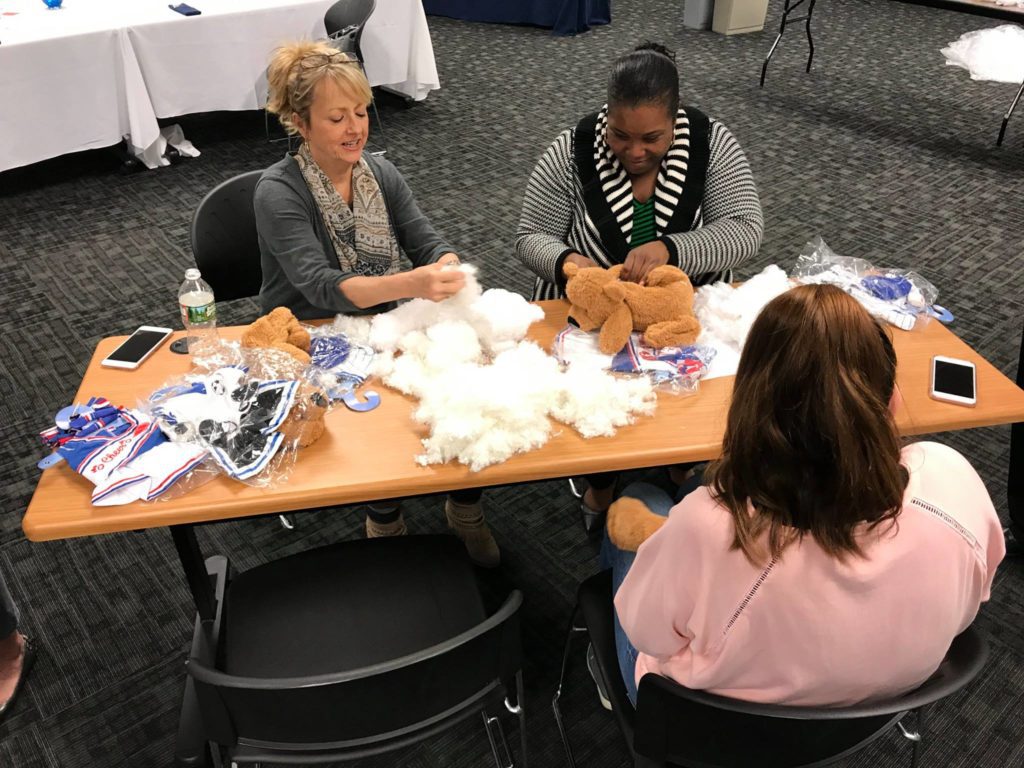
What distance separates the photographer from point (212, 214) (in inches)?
82.2

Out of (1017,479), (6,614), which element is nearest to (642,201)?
(1017,479)

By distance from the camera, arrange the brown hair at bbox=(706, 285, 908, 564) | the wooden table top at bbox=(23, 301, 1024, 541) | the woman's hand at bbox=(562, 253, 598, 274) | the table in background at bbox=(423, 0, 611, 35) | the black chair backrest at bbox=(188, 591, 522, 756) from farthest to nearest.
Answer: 1. the table in background at bbox=(423, 0, 611, 35)
2. the woman's hand at bbox=(562, 253, 598, 274)
3. the wooden table top at bbox=(23, 301, 1024, 541)
4. the black chair backrest at bbox=(188, 591, 522, 756)
5. the brown hair at bbox=(706, 285, 908, 564)

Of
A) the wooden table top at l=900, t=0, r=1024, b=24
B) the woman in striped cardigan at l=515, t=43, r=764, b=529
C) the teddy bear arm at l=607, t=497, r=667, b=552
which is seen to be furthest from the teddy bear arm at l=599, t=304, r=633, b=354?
the wooden table top at l=900, t=0, r=1024, b=24

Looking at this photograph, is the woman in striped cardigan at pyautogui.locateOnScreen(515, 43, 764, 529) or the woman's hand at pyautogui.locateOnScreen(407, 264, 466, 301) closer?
the woman's hand at pyautogui.locateOnScreen(407, 264, 466, 301)

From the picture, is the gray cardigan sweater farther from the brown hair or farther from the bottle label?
the brown hair

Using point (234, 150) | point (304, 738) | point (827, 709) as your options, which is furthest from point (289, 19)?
point (827, 709)

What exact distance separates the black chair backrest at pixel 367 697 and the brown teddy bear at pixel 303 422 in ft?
1.48

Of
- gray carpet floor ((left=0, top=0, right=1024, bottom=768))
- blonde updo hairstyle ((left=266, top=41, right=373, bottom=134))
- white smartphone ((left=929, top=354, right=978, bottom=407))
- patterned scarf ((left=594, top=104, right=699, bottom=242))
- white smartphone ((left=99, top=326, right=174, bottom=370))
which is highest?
blonde updo hairstyle ((left=266, top=41, right=373, bottom=134))

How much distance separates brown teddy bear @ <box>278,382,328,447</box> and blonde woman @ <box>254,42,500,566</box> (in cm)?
A: 38

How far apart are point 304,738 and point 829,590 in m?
0.75

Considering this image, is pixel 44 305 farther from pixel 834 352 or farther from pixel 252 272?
pixel 834 352

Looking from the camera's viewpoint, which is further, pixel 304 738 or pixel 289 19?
pixel 289 19

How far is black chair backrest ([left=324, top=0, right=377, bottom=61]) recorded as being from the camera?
13.1 feet

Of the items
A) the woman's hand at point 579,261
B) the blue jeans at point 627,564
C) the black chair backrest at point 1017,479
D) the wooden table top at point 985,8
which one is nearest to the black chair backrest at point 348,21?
the woman's hand at point 579,261
